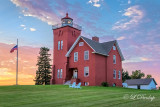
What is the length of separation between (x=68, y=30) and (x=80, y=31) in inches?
130

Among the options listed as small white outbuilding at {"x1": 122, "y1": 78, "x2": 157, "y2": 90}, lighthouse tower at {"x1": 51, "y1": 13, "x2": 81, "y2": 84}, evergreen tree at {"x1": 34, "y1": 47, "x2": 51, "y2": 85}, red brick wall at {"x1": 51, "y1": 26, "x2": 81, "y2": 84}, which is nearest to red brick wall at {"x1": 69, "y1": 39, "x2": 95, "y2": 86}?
lighthouse tower at {"x1": 51, "y1": 13, "x2": 81, "y2": 84}

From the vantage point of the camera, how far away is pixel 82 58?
34.1 m

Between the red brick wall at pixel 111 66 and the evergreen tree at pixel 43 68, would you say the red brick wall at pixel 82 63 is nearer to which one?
the red brick wall at pixel 111 66

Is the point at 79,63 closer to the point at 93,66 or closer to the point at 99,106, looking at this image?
the point at 93,66

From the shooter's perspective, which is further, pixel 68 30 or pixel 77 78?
pixel 68 30

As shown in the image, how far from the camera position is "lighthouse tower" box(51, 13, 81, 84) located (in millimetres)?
37125

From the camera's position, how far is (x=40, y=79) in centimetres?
4775

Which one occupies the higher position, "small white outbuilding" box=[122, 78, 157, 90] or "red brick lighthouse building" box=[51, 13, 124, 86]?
"red brick lighthouse building" box=[51, 13, 124, 86]

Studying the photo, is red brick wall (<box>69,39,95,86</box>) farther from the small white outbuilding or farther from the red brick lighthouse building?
the small white outbuilding

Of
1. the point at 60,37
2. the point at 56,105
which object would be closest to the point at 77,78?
the point at 60,37

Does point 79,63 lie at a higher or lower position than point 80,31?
lower

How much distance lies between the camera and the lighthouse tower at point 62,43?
122 ft

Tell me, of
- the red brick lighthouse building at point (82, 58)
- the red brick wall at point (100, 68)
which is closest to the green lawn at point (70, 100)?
the red brick wall at point (100, 68)

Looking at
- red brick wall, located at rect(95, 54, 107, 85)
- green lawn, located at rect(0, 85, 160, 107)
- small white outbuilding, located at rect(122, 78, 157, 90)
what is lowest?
small white outbuilding, located at rect(122, 78, 157, 90)
